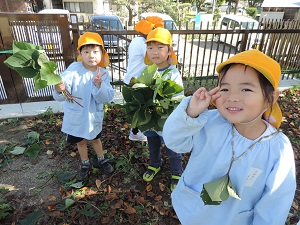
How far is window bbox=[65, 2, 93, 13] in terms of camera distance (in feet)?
73.0

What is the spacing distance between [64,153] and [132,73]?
1399 mm

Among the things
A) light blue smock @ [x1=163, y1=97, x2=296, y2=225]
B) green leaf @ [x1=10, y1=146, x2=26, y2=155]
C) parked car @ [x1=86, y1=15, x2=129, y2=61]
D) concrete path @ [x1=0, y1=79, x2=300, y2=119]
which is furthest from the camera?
parked car @ [x1=86, y1=15, x2=129, y2=61]

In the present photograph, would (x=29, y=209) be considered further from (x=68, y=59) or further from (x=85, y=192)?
(x=68, y=59)

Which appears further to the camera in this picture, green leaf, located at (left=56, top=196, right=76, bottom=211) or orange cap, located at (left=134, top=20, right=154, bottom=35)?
orange cap, located at (left=134, top=20, right=154, bottom=35)

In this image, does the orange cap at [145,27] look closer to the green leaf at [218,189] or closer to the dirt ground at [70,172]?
the dirt ground at [70,172]

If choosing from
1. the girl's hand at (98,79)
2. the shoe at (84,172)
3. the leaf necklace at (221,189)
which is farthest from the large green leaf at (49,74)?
the leaf necklace at (221,189)

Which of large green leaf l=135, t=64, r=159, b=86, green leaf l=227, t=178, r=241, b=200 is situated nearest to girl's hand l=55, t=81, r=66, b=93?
large green leaf l=135, t=64, r=159, b=86

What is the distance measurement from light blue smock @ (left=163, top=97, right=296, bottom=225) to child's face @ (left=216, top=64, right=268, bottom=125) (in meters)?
0.12

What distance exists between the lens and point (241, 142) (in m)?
1.26

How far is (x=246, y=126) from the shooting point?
4.18 feet

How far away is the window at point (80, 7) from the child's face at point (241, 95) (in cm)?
2386

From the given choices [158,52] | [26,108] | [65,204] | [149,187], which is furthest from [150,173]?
[26,108]

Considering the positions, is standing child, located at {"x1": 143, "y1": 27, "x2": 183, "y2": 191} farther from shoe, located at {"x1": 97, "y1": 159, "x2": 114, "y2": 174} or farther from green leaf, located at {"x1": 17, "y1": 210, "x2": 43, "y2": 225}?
green leaf, located at {"x1": 17, "y1": 210, "x2": 43, "y2": 225}

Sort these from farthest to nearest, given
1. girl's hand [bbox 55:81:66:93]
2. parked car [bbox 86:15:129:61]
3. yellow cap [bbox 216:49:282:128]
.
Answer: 1. parked car [bbox 86:15:129:61]
2. girl's hand [bbox 55:81:66:93]
3. yellow cap [bbox 216:49:282:128]
